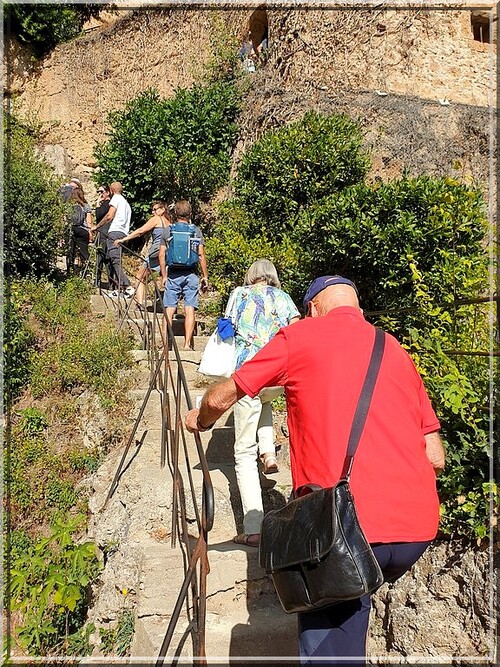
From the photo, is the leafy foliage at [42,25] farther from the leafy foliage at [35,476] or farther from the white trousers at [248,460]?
the white trousers at [248,460]

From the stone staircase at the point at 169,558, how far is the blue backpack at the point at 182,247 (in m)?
1.59

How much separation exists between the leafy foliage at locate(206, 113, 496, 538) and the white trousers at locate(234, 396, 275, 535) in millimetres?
1083

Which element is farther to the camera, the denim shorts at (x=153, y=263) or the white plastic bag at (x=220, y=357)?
the denim shorts at (x=153, y=263)

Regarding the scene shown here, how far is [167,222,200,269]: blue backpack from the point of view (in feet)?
20.0

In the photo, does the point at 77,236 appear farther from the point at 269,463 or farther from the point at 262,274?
the point at 269,463

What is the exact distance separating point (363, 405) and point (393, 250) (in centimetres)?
392

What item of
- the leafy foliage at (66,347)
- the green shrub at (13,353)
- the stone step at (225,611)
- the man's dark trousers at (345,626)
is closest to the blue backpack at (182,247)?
the leafy foliage at (66,347)

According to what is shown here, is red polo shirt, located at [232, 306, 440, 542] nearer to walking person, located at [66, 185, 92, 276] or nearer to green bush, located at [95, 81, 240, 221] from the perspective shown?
walking person, located at [66, 185, 92, 276]

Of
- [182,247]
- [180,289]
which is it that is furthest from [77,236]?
[182,247]

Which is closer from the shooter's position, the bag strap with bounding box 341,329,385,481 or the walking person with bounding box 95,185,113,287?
the bag strap with bounding box 341,329,385,481

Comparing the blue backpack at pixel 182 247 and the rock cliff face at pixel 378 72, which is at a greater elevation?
the rock cliff face at pixel 378 72

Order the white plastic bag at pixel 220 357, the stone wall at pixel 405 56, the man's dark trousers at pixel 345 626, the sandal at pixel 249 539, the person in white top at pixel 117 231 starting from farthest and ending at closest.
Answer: the stone wall at pixel 405 56
the person in white top at pixel 117 231
the white plastic bag at pixel 220 357
the sandal at pixel 249 539
the man's dark trousers at pixel 345 626

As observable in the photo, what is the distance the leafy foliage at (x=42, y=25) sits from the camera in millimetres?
16453

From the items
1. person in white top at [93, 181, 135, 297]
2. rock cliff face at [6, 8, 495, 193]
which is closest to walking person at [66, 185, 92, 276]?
person in white top at [93, 181, 135, 297]
